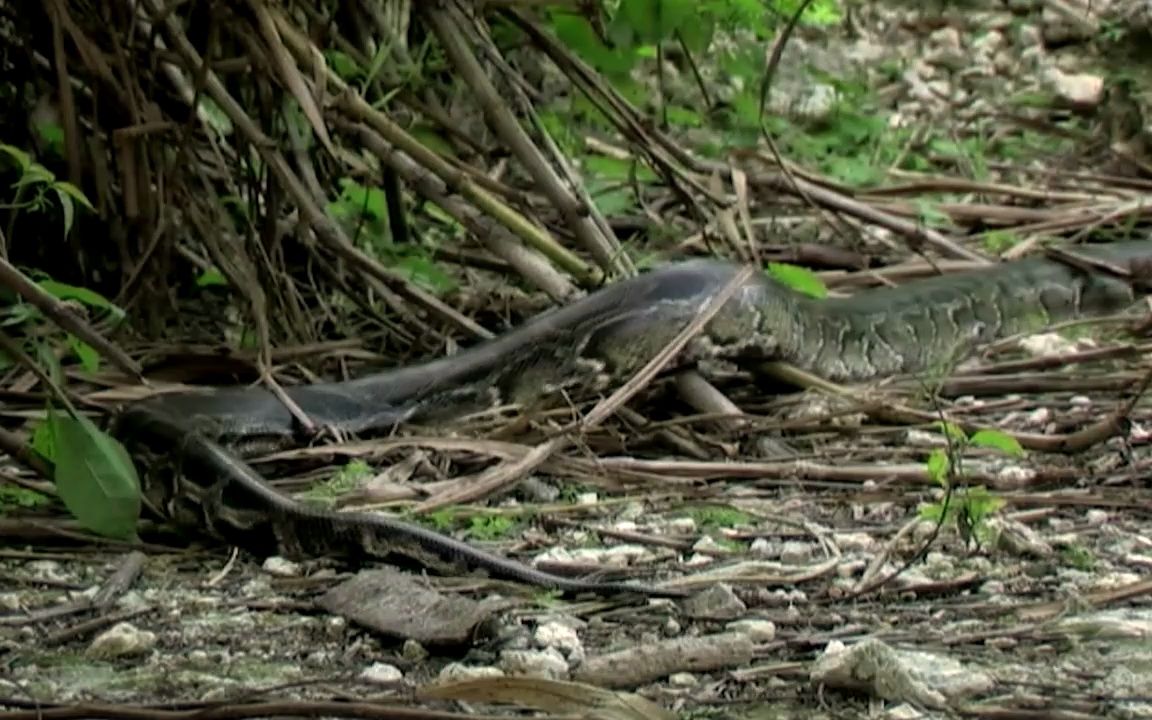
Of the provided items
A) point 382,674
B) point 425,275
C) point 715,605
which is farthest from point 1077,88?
point 382,674

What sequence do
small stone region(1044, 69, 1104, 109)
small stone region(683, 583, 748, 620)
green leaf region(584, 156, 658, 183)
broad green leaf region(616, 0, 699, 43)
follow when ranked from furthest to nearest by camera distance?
small stone region(1044, 69, 1104, 109) < green leaf region(584, 156, 658, 183) < broad green leaf region(616, 0, 699, 43) < small stone region(683, 583, 748, 620)

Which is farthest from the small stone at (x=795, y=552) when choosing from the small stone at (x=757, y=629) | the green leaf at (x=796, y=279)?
the green leaf at (x=796, y=279)

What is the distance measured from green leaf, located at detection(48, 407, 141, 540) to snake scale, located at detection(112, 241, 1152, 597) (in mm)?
383

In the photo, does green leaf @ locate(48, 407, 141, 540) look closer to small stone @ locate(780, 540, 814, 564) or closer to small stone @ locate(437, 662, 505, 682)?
small stone @ locate(437, 662, 505, 682)

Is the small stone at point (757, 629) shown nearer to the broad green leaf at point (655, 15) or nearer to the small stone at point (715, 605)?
the small stone at point (715, 605)

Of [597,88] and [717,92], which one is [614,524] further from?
[717,92]

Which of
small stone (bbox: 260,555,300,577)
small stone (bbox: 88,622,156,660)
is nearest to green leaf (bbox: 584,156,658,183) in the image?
small stone (bbox: 260,555,300,577)

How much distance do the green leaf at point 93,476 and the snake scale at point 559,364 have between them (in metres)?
0.38

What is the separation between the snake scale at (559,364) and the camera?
3.05 m

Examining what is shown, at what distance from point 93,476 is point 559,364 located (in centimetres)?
176

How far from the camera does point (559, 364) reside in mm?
4312

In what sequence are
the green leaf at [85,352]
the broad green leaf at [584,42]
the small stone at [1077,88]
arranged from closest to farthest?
1. the green leaf at [85,352]
2. the broad green leaf at [584,42]
3. the small stone at [1077,88]

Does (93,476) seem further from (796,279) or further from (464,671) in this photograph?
(796,279)

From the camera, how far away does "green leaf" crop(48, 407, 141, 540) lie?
2689 mm
